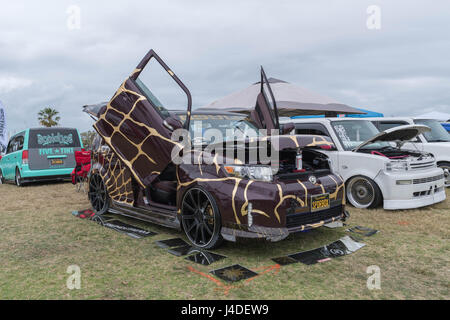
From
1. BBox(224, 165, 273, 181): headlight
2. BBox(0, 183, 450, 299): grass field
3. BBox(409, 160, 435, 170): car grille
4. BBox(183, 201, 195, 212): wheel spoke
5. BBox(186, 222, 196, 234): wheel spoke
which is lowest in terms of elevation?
BBox(0, 183, 450, 299): grass field

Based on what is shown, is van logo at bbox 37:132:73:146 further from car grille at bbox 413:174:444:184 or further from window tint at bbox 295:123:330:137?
car grille at bbox 413:174:444:184

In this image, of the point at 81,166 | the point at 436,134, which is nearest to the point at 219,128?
the point at 81,166

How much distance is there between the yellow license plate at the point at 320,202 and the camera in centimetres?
387

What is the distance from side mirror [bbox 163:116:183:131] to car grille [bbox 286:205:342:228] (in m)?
1.75

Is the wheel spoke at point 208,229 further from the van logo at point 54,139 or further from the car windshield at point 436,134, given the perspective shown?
the van logo at point 54,139

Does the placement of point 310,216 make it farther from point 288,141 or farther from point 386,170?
point 386,170

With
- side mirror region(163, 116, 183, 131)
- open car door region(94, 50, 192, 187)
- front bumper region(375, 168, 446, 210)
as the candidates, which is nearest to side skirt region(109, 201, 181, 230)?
open car door region(94, 50, 192, 187)

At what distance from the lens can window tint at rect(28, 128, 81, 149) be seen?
10.5 m

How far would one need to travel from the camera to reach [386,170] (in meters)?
5.93

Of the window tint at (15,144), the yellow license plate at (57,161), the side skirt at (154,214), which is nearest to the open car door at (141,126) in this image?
the side skirt at (154,214)

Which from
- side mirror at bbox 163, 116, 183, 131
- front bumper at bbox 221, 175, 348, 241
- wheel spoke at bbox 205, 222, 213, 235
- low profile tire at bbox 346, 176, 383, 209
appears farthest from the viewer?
low profile tire at bbox 346, 176, 383, 209

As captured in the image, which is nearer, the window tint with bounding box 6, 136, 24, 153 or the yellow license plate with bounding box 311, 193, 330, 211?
the yellow license plate with bounding box 311, 193, 330, 211

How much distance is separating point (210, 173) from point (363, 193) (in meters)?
3.54
